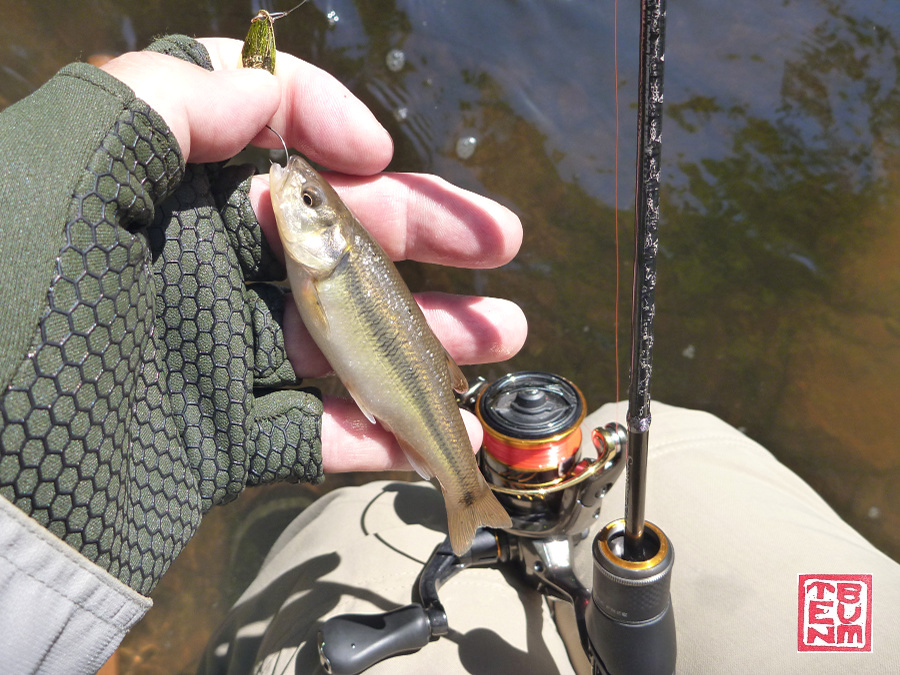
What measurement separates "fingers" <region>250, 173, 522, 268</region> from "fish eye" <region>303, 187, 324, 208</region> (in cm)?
21

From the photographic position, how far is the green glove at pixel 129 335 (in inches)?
51.0

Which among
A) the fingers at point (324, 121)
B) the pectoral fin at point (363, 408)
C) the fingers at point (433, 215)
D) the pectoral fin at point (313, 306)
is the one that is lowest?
the pectoral fin at point (363, 408)

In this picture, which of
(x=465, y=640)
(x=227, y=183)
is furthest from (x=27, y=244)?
(x=465, y=640)

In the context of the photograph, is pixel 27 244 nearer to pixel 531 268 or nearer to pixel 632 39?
pixel 531 268

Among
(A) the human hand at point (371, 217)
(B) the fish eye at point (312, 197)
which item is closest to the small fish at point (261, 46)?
(A) the human hand at point (371, 217)

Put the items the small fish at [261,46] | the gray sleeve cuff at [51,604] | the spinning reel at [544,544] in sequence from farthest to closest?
the small fish at [261,46], the spinning reel at [544,544], the gray sleeve cuff at [51,604]

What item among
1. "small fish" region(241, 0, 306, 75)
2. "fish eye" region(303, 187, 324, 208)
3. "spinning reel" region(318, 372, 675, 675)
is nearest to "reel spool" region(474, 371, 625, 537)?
"spinning reel" region(318, 372, 675, 675)

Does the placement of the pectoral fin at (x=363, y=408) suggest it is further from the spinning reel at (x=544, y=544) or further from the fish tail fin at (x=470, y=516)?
the spinning reel at (x=544, y=544)

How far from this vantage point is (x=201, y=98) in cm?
158

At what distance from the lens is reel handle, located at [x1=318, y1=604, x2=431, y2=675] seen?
1.88 metres

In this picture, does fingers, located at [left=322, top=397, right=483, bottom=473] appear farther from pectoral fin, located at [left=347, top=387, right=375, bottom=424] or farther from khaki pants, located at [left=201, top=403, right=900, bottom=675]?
khaki pants, located at [left=201, top=403, right=900, bottom=675]

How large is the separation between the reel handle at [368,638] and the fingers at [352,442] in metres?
0.44

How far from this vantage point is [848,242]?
129 inches

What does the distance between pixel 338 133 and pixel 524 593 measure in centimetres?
167
